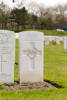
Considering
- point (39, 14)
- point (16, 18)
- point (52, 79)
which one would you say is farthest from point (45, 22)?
point (52, 79)

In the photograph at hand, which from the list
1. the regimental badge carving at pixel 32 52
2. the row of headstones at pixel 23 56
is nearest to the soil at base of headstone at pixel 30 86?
the row of headstones at pixel 23 56

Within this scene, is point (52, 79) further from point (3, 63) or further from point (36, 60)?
point (3, 63)

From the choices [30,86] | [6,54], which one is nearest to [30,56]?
[6,54]

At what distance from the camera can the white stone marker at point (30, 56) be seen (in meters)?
6.42

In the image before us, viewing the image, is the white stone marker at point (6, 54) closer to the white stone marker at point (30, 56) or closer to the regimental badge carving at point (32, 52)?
the white stone marker at point (30, 56)

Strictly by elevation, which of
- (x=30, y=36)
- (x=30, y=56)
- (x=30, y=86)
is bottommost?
(x=30, y=86)

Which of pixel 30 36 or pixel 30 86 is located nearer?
pixel 30 86

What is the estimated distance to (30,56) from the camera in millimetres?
6543

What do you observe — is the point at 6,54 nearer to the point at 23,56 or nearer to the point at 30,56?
the point at 23,56

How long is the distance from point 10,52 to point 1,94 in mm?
1277

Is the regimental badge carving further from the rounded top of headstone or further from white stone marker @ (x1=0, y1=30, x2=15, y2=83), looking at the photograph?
white stone marker @ (x1=0, y1=30, x2=15, y2=83)

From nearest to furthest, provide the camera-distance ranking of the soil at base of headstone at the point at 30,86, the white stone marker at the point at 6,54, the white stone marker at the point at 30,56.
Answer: the soil at base of headstone at the point at 30,86, the white stone marker at the point at 6,54, the white stone marker at the point at 30,56

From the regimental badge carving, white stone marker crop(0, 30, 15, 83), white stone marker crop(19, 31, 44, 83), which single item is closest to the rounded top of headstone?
white stone marker crop(19, 31, 44, 83)

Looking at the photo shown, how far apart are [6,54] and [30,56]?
2.02 feet
